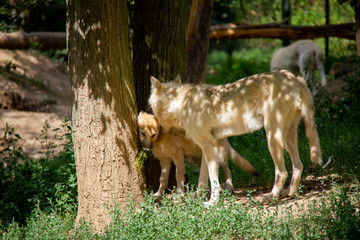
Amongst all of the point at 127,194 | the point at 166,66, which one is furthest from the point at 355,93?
the point at 127,194

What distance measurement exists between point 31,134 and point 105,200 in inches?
234

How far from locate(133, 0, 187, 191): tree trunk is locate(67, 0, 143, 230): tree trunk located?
772 millimetres

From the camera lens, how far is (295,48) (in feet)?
44.1

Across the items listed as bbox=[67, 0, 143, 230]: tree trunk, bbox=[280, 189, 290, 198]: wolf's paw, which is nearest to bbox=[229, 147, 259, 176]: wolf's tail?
bbox=[280, 189, 290, 198]: wolf's paw

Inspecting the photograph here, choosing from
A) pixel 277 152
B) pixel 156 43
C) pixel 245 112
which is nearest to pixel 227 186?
pixel 277 152

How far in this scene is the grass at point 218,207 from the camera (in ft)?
14.9

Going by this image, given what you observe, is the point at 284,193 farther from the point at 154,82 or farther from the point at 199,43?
the point at 199,43

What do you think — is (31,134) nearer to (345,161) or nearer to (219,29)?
(219,29)

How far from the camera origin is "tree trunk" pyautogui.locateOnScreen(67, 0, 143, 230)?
5471mm

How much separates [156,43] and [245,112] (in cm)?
174

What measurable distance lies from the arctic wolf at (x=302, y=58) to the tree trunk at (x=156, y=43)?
6.91 metres

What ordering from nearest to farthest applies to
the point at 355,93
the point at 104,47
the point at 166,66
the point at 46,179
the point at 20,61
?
the point at 104,47, the point at 166,66, the point at 46,179, the point at 355,93, the point at 20,61

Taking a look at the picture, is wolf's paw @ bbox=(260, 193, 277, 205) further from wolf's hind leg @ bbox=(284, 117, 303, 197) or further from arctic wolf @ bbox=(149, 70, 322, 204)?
wolf's hind leg @ bbox=(284, 117, 303, 197)

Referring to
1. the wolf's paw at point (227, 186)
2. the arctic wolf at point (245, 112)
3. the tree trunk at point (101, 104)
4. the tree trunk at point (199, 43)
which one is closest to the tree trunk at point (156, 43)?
the arctic wolf at point (245, 112)
